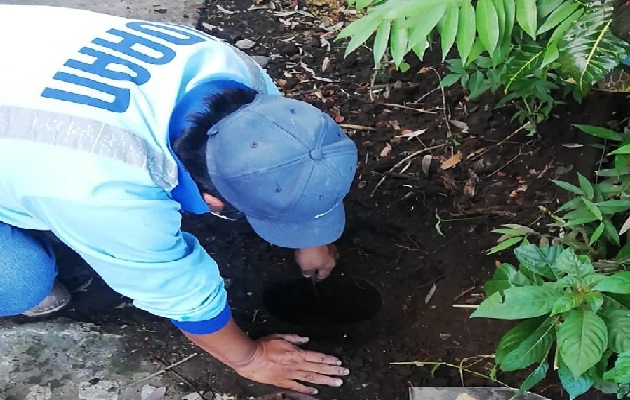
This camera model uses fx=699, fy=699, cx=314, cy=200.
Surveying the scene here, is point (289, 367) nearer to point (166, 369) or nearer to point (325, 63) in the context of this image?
point (166, 369)

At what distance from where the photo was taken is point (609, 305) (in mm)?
1242

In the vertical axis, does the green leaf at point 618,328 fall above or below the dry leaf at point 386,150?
above

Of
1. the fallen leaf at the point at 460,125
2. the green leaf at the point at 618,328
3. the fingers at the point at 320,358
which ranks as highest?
the green leaf at the point at 618,328

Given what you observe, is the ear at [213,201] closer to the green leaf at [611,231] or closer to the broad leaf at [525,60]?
the broad leaf at [525,60]

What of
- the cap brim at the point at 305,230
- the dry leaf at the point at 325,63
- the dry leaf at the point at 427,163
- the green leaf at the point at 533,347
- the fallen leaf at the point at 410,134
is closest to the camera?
the green leaf at the point at 533,347

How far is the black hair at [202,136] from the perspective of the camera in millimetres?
1312

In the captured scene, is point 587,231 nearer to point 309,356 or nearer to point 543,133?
point 543,133

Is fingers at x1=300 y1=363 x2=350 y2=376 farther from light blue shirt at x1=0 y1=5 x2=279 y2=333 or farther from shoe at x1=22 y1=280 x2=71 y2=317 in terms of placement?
shoe at x1=22 y1=280 x2=71 y2=317

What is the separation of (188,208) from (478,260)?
2.83ft

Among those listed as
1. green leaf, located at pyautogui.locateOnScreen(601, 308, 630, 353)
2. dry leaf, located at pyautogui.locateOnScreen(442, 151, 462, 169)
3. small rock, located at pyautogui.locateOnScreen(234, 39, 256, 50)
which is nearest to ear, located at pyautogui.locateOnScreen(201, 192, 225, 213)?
green leaf, located at pyautogui.locateOnScreen(601, 308, 630, 353)

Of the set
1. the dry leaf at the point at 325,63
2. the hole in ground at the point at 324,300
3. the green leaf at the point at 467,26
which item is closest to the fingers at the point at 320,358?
the hole in ground at the point at 324,300

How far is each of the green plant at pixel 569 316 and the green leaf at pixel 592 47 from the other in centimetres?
36

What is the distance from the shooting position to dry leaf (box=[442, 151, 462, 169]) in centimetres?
220

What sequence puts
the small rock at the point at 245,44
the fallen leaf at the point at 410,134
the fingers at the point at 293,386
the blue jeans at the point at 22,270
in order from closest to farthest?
1. the blue jeans at the point at 22,270
2. the fingers at the point at 293,386
3. the fallen leaf at the point at 410,134
4. the small rock at the point at 245,44
